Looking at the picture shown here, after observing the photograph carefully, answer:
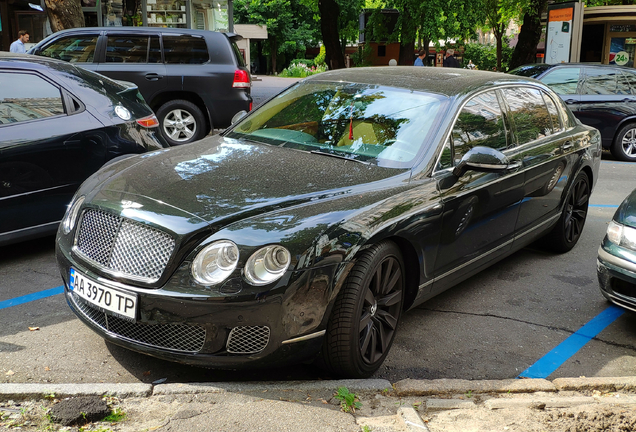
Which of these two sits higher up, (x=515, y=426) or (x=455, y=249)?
(x=455, y=249)

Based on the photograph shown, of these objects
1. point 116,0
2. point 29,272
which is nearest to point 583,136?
point 29,272

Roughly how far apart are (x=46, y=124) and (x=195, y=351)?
2958 millimetres

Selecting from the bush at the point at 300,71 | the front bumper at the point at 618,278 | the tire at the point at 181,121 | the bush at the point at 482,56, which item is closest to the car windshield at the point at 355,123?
the front bumper at the point at 618,278

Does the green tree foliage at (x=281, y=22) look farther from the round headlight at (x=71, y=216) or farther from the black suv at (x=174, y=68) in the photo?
the round headlight at (x=71, y=216)

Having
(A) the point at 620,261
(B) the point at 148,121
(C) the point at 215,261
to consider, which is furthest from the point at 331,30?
(C) the point at 215,261

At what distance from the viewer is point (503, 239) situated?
505 cm

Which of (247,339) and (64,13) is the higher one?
(64,13)

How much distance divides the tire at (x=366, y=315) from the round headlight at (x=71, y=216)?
1554 millimetres

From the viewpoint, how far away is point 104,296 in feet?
11.0

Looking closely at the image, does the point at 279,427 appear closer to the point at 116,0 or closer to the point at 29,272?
the point at 29,272

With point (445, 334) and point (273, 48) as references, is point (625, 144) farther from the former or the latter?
point (273, 48)

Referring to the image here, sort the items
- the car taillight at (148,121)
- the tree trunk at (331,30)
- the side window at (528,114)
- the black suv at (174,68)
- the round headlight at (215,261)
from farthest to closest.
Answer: the tree trunk at (331,30)
the black suv at (174,68)
the car taillight at (148,121)
the side window at (528,114)
the round headlight at (215,261)

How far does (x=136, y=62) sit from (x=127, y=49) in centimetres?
27

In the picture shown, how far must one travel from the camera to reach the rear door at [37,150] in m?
5.11
